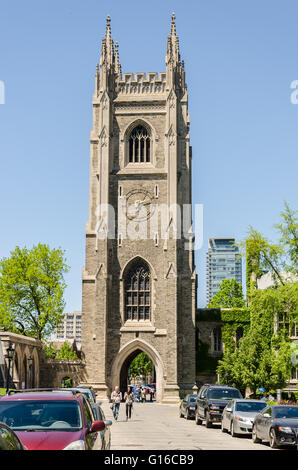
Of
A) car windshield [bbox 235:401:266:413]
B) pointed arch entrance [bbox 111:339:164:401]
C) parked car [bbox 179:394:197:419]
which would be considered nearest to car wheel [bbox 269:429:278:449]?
car windshield [bbox 235:401:266:413]

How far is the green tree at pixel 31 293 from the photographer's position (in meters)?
54.9

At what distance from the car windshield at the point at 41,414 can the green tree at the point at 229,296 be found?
70.8 metres

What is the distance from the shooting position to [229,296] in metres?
81.8

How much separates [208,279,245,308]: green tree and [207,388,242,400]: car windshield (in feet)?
173

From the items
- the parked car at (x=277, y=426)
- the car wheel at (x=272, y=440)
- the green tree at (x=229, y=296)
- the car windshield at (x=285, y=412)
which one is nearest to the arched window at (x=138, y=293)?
the green tree at (x=229, y=296)

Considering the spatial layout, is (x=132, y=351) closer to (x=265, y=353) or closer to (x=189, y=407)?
(x=265, y=353)

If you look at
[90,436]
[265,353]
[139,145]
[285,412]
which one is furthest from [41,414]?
[139,145]

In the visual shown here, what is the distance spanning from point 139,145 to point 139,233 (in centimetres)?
740

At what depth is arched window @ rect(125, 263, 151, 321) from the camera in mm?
51812

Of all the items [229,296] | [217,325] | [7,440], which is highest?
[229,296]

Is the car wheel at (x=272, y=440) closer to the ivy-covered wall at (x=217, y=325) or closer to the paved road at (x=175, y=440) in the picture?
the paved road at (x=175, y=440)

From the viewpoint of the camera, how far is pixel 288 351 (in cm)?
3747
